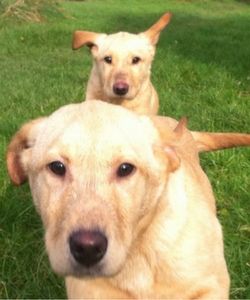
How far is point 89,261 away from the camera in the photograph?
99.6 inches

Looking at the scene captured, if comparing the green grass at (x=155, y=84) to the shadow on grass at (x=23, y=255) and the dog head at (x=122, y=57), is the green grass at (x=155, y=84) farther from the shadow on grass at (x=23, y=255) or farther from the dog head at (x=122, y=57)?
the dog head at (x=122, y=57)

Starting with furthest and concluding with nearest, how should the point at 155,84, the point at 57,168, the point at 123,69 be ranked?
the point at 155,84, the point at 123,69, the point at 57,168

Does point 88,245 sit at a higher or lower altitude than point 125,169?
lower

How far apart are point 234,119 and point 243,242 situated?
249 cm

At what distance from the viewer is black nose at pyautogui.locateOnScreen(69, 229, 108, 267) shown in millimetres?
2414

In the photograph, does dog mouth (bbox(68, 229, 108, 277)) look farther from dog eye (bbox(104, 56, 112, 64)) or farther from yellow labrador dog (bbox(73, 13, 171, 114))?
dog eye (bbox(104, 56, 112, 64))

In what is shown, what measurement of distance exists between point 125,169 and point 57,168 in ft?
0.92

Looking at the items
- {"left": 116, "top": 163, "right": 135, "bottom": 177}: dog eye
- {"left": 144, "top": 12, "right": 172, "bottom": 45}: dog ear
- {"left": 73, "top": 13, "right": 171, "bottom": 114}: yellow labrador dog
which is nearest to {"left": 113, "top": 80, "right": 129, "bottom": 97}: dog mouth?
{"left": 73, "top": 13, "right": 171, "bottom": 114}: yellow labrador dog


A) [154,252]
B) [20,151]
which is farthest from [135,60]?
[154,252]

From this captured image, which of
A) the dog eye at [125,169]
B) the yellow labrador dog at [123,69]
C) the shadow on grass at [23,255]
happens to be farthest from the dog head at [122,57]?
the dog eye at [125,169]

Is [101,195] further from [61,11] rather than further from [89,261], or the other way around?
[61,11]

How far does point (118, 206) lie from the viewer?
2613 mm

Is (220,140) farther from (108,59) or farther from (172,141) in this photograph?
(108,59)

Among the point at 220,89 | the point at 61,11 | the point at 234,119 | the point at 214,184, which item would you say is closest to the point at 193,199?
the point at 214,184
